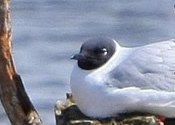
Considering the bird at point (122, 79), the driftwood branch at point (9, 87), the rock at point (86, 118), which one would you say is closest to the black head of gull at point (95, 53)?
the bird at point (122, 79)

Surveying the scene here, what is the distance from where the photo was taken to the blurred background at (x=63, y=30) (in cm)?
830

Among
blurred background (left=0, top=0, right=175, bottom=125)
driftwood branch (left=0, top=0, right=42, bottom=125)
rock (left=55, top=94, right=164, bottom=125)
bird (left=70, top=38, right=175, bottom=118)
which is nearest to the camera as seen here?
driftwood branch (left=0, top=0, right=42, bottom=125)

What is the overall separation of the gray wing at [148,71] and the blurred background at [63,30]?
10.1 ft

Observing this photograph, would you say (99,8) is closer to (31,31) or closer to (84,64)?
(31,31)

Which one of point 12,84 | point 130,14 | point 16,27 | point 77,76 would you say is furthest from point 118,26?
point 12,84

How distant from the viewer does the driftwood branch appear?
165 inches

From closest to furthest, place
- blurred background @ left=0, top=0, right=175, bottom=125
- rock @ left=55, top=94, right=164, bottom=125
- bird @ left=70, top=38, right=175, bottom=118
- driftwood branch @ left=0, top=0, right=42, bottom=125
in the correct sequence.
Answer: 1. driftwood branch @ left=0, top=0, right=42, bottom=125
2. rock @ left=55, top=94, right=164, bottom=125
3. bird @ left=70, top=38, right=175, bottom=118
4. blurred background @ left=0, top=0, right=175, bottom=125

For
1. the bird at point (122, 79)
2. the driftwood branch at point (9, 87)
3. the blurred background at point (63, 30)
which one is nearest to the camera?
the driftwood branch at point (9, 87)

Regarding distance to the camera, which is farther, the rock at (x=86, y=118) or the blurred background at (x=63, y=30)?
the blurred background at (x=63, y=30)

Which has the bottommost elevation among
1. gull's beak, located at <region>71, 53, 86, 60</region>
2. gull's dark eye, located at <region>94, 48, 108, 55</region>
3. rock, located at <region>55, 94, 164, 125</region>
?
rock, located at <region>55, 94, 164, 125</region>

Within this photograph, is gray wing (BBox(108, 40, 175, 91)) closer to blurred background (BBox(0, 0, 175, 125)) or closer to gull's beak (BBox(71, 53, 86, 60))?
gull's beak (BBox(71, 53, 86, 60))

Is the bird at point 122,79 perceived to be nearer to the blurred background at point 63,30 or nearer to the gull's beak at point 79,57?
the gull's beak at point 79,57

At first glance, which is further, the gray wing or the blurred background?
the blurred background

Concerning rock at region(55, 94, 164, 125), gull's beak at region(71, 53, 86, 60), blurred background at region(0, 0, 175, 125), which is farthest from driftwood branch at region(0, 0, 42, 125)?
blurred background at region(0, 0, 175, 125)
